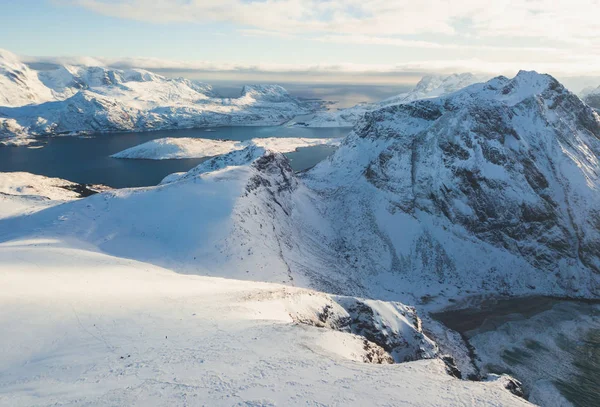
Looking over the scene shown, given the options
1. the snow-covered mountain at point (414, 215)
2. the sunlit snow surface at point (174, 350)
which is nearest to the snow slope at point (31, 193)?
the snow-covered mountain at point (414, 215)

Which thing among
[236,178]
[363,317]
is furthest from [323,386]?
[236,178]

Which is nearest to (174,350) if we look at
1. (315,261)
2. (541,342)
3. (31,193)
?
Answer: (315,261)

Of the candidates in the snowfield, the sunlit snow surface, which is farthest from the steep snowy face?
the sunlit snow surface

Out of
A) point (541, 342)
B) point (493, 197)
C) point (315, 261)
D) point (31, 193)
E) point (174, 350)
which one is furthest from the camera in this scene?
point (31, 193)

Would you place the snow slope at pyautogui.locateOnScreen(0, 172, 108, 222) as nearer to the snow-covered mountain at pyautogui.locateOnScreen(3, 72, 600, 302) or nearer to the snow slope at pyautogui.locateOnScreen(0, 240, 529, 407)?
the snow-covered mountain at pyautogui.locateOnScreen(3, 72, 600, 302)

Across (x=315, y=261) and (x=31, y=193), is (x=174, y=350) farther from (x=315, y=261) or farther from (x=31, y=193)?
(x=31, y=193)

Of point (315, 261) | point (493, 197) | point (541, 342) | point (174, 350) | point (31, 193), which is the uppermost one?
point (174, 350)

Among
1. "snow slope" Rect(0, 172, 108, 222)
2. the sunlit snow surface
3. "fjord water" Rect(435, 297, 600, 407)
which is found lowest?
"fjord water" Rect(435, 297, 600, 407)
